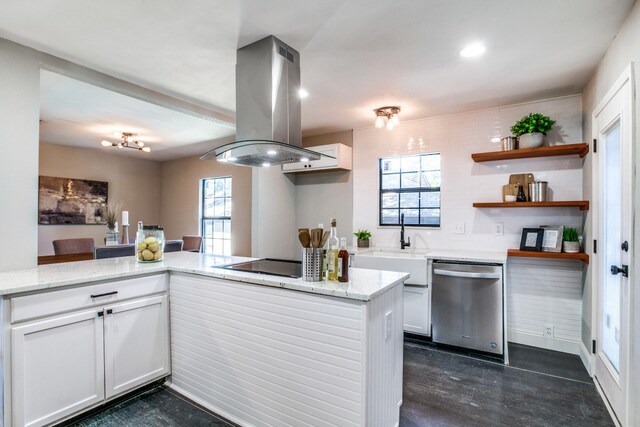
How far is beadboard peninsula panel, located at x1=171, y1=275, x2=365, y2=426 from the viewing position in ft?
5.15

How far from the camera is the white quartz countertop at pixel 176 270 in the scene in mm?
1623

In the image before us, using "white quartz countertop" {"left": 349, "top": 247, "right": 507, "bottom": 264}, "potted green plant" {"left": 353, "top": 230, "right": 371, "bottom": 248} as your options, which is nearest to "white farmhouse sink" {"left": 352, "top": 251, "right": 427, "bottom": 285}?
"white quartz countertop" {"left": 349, "top": 247, "right": 507, "bottom": 264}

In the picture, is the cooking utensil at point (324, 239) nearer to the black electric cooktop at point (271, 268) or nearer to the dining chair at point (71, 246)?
the black electric cooktop at point (271, 268)

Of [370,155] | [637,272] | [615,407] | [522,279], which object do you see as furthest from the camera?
[370,155]

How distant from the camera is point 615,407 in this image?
6.61ft

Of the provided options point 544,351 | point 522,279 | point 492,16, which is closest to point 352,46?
point 492,16

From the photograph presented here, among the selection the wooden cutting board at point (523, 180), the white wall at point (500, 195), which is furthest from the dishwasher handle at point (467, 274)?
the wooden cutting board at point (523, 180)

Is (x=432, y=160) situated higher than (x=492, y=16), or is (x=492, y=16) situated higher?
(x=492, y=16)

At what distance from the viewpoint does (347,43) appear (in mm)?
2188

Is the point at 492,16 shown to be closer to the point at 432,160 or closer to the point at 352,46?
the point at 352,46

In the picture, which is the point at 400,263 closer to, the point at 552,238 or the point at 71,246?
the point at 552,238

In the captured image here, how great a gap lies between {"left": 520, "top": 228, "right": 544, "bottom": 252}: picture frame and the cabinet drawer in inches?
128

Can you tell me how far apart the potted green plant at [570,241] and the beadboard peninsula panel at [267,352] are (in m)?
2.45

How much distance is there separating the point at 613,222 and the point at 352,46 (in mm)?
2168
